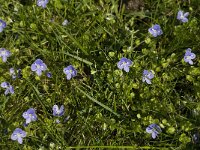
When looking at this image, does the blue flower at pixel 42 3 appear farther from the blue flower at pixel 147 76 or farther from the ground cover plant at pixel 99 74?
the blue flower at pixel 147 76

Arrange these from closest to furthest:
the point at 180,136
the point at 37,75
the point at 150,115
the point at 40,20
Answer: the point at 180,136 → the point at 150,115 → the point at 37,75 → the point at 40,20

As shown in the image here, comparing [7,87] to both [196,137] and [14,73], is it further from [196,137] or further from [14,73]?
[196,137]

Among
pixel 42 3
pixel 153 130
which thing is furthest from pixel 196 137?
pixel 42 3

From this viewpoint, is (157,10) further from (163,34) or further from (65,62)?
(65,62)

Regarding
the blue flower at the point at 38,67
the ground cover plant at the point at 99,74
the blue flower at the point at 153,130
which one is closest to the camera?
the blue flower at the point at 153,130

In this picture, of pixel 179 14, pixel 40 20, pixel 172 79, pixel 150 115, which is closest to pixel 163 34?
pixel 179 14

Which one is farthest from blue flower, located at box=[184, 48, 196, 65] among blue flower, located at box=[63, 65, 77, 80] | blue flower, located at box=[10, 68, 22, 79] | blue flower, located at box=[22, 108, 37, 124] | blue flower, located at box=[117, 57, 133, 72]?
blue flower, located at box=[10, 68, 22, 79]

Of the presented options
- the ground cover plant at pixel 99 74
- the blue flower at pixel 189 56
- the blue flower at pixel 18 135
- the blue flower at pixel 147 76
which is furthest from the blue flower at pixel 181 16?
the blue flower at pixel 18 135
